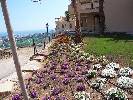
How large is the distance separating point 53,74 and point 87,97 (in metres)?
5.44

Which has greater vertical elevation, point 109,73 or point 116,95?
point 116,95

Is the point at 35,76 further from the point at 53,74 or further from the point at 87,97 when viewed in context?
the point at 87,97


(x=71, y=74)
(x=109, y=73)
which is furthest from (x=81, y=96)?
(x=71, y=74)

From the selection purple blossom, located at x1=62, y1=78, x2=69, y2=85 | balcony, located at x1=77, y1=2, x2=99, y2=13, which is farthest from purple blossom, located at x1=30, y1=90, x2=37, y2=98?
balcony, located at x1=77, y1=2, x2=99, y2=13

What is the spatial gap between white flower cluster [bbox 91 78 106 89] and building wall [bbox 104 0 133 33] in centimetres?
2956

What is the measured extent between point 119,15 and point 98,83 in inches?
1234

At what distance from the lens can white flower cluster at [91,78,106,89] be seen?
53.8ft

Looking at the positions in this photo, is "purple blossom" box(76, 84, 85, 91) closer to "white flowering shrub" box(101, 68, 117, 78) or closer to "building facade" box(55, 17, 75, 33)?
"white flowering shrub" box(101, 68, 117, 78)

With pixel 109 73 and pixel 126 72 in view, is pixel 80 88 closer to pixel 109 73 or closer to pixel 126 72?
pixel 109 73

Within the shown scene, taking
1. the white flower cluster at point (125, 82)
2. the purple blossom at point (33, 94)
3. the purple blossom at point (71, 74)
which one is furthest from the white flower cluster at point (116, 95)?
the purple blossom at point (71, 74)

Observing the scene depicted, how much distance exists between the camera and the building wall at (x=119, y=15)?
45.7m

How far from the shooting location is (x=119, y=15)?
154 ft

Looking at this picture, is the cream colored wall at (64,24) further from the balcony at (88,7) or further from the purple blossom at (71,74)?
the purple blossom at (71,74)

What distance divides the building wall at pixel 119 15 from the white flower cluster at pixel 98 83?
2956 centimetres
